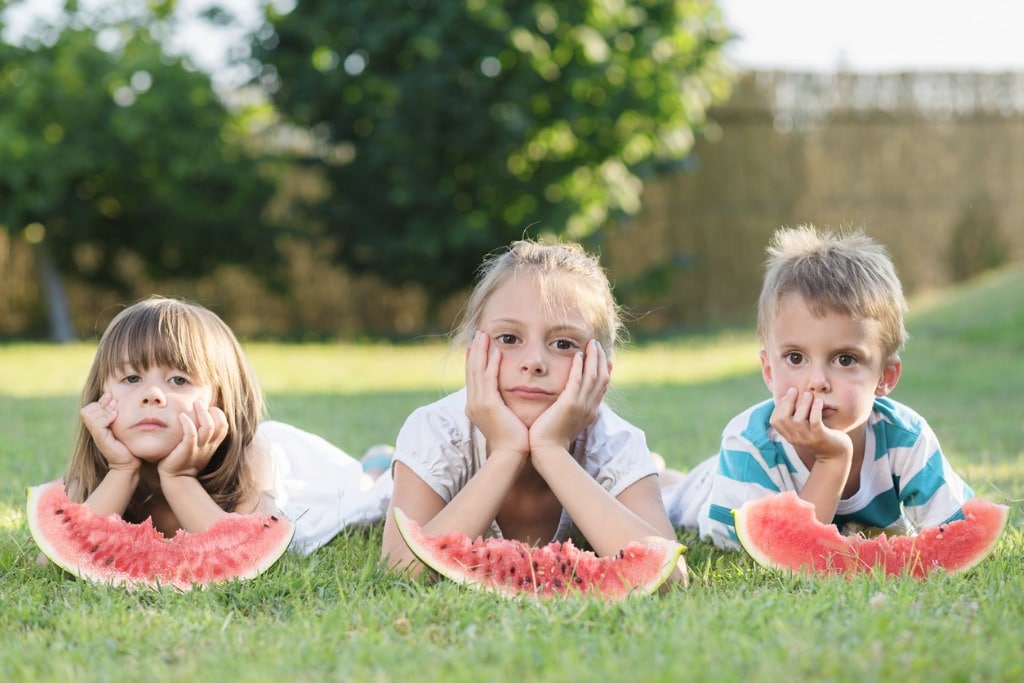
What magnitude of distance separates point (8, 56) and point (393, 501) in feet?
34.0

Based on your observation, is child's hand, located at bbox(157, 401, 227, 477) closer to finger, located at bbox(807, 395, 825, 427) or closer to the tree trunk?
finger, located at bbox(807, 395, 825, 427)

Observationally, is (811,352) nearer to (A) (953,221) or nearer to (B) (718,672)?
(B) (718,672)

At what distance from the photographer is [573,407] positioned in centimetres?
329

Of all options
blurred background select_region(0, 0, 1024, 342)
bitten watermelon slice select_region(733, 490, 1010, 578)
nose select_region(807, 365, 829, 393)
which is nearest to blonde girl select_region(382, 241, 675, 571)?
bitten watermelon slice select_region(733, 490, 1010, 578)

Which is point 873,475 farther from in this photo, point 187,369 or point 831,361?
point 187,369

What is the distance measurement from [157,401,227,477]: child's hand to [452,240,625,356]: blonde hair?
82 centimetres

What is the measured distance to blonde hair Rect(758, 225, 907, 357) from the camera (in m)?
3.45

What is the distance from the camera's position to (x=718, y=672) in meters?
2.21

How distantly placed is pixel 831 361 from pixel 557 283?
880 millimetres

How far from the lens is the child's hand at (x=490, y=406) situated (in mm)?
3283

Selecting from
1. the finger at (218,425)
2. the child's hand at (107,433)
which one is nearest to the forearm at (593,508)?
the finger at (218,425)

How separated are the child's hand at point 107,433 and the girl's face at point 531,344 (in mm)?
1190

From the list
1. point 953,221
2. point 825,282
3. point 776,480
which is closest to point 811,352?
point 825,282

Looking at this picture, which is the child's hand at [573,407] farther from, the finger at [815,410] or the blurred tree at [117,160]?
the blurred tree at [117,160]
